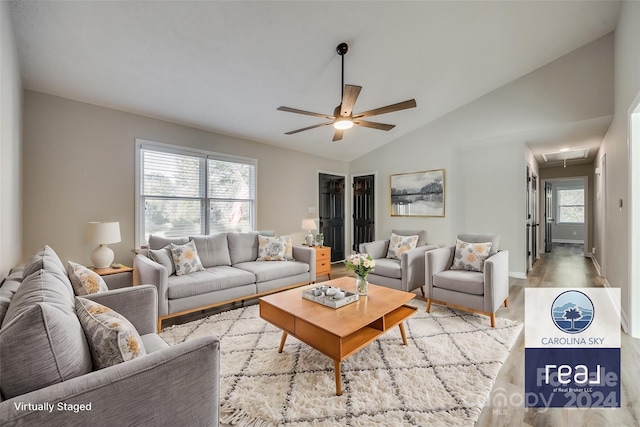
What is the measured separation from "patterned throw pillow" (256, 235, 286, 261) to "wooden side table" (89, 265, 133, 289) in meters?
1.59

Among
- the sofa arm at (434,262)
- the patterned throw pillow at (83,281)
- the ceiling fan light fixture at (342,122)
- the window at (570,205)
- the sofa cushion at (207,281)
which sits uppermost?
the ceiling fan light fixture at (342,122)

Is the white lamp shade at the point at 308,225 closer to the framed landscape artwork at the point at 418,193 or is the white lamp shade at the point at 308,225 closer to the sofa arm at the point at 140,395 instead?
the framed landscape artwork at the point at 418,193

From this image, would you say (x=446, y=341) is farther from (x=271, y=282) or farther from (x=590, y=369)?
(x=271, y=282)

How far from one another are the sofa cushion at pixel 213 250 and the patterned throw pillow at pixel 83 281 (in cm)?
174

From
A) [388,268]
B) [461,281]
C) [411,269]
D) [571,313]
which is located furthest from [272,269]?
[571,313]

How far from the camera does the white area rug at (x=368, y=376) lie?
169cm

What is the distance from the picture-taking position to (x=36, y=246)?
9.94ft

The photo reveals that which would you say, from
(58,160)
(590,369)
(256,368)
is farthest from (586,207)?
(58,160)

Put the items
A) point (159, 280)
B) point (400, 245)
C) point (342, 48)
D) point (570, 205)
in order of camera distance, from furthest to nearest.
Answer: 1. point (570, 205)
2. point (400, 245)
3. point (342, 48)
4. point (159, 280)

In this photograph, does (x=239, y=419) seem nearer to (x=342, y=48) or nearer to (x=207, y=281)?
(x=207, y=281)

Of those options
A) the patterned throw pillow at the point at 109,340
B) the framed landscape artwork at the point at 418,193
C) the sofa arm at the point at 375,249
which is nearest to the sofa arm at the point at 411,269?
the sofa arm at the point at 375,249

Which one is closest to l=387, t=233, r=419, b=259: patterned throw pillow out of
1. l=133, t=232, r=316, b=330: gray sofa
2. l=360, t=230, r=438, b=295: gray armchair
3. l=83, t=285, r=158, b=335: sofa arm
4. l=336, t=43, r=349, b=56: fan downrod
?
l=360, t=230, r=438, b=295: gray armchair

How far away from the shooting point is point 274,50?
2.89 m

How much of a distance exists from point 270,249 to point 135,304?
2.35 meters
